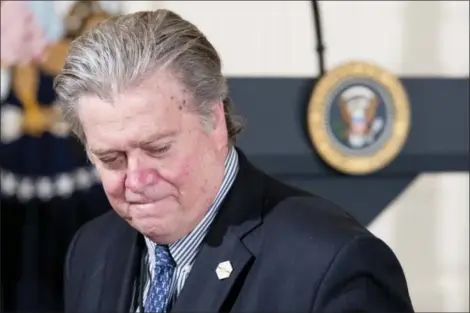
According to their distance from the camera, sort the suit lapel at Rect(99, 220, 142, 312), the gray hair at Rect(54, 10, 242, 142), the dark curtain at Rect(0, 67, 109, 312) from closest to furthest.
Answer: the gray hair at Rect(54, 10, 242, 142)
the suit lapel at Rect(99, 220, 142, 312)
the dark curtain at Rect(0, 67, 109, 312)

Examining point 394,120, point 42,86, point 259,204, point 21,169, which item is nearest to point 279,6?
point 394,120

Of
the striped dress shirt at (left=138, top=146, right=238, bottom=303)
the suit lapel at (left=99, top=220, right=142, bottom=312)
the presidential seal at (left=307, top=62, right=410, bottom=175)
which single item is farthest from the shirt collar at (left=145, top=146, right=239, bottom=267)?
the presidential seal at (left=307, top=62, right=410, bottom=175)

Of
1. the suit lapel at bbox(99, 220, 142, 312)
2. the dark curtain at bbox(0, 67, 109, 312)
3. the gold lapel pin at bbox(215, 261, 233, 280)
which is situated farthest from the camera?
the dark curtain at bbox(0, 67, 109, 312)

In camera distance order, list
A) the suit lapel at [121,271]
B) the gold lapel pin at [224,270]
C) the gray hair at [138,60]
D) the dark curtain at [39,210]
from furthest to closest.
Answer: the dark curtain at [39,210], the suit lapel at [121,271], the gold lapel pin at [224,270], the gray hair at [138,60]

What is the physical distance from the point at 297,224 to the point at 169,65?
244 millimetres

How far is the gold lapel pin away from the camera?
3.19ft

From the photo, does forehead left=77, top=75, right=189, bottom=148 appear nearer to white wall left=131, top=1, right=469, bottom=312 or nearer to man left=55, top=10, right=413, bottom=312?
man left=55, top=10, right=413, bottom=312

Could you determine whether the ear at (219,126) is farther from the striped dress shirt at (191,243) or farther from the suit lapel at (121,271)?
the suit lapel at (121,271)

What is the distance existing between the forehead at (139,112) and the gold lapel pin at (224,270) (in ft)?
0.61

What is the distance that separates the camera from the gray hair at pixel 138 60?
2.85 feet

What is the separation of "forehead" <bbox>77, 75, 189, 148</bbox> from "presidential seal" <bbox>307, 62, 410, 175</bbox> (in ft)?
2.89

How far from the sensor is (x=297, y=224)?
98cm

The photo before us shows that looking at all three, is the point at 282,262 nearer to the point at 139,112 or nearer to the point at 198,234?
the point at 198,234

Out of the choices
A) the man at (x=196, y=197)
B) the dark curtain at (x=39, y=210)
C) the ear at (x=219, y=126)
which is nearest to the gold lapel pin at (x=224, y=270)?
the man at (x=196, y=197)
